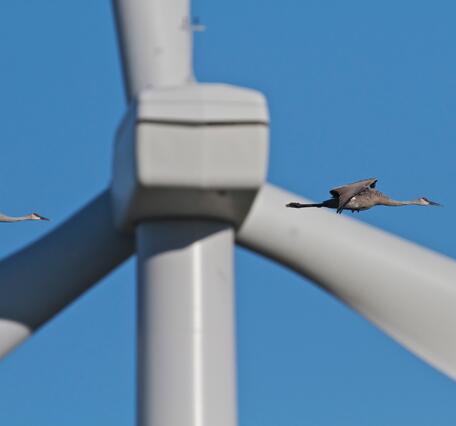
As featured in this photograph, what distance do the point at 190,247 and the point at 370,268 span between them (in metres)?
1.68

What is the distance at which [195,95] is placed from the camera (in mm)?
12992

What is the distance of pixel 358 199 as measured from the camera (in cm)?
1580

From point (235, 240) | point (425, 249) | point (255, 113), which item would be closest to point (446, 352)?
point (425, 249)

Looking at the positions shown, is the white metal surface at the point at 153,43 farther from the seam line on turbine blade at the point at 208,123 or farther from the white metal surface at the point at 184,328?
the seam line on turbine blade at the point at 208,123

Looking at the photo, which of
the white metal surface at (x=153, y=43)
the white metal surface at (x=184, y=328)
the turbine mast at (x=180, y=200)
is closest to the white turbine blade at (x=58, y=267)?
the turbine mast at (x=180, y=200)

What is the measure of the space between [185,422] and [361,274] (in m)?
2.14

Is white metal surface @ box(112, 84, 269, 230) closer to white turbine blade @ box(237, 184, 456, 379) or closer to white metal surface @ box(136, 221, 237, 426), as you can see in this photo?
white metal surface @ box(136, 221, 237, 426)

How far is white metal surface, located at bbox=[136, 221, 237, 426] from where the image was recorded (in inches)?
540

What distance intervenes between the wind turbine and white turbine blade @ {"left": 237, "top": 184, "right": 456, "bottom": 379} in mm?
11

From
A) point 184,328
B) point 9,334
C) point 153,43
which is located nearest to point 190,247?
point 184,328

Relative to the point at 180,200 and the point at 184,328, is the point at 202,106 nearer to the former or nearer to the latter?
the point at 180,200

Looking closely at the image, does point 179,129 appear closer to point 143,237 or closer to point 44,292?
point 143,237

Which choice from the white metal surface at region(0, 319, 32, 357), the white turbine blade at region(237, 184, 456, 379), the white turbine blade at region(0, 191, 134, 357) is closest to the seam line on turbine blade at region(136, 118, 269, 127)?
the white turbine blade at region(237, 184, 456, 379)

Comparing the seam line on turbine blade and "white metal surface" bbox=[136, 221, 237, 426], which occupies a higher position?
the seam line on turbine blade
